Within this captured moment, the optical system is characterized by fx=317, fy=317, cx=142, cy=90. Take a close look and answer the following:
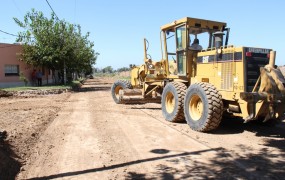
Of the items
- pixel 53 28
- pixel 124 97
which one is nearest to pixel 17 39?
pixel 53 28

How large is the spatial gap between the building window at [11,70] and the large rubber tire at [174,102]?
18236 millimetres

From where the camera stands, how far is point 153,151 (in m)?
6.14

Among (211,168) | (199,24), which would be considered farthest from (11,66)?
(211,168)

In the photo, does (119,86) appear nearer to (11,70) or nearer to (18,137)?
(18,137)

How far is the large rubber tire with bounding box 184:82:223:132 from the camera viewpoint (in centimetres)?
750

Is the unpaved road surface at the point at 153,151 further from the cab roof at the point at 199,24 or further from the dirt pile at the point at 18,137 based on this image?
the cab roof at the point at 199,24

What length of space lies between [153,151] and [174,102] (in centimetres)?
345

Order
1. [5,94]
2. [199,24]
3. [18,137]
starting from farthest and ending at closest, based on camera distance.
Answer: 1. [5,94]
2. [199,24]
3. [18,137]

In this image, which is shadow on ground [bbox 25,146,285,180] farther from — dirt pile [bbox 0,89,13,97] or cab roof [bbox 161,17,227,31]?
dirt pile [bbox 0,89,13,97]

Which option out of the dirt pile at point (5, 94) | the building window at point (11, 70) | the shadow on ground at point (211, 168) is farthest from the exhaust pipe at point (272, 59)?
the building window at point (11, 70)

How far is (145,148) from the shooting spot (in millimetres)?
6379

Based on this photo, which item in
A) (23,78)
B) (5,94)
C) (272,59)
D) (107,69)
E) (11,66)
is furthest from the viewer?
(107,69)

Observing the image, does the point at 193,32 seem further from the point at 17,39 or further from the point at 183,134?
the point at 17,39

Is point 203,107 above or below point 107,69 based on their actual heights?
below
